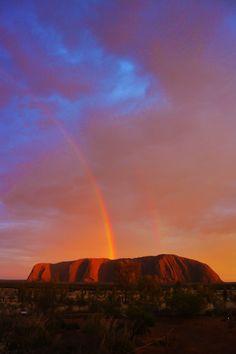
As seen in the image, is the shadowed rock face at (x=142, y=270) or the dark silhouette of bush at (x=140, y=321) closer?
the dark silhouette of bush at (x=140, y=321)

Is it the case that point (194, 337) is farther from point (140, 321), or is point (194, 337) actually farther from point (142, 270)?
point (142, 270)

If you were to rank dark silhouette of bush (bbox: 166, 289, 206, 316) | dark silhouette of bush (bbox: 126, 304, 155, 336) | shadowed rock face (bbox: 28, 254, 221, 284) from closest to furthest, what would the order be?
1. dark silhouette of bush (bbox: 126, 304, 155, 336)
2. dark silhouette of bush (bbox: 166, 289, 206, 316)
3. shadowed rock face (bbox: 28, 254, 221, 284)

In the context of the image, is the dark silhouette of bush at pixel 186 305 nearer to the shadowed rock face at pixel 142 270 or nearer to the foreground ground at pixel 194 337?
the foreground ground at pixel 194 337

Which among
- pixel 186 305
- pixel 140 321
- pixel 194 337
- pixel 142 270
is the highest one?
pixel 142 270

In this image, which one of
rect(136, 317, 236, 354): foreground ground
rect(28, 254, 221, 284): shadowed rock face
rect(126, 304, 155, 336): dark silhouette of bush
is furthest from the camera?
rect(28, 254, 221, 284): shadowed rock face

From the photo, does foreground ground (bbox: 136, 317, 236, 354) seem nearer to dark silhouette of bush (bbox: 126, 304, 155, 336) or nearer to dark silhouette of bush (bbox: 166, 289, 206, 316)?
dark silhouette of bush (bbox: 126, 304, 155, 336)

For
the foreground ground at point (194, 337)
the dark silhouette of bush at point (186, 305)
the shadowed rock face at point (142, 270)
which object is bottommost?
the foreground ground at point (194, 337)

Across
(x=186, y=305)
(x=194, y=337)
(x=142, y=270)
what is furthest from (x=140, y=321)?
(x=142, y=270)

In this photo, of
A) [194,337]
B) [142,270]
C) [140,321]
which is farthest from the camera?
[142,270]

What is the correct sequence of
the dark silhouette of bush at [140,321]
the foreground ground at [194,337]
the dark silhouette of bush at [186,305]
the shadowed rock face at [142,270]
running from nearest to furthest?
the foreground ground at [194,337]
the dark silhouette of bush at [140,321]
the dark silhouette of bush at [186,305]
the shadowed rock face at [142,270]

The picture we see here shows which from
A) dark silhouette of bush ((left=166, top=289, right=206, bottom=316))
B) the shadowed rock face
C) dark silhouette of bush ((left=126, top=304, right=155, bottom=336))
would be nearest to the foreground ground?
dark silhouette of bush ((left=126, top=304, right=155, bottom=336))

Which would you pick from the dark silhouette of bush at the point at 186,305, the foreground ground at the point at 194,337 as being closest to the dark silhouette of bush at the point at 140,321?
the foreground ground at the point at 194,337

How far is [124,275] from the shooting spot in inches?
2242

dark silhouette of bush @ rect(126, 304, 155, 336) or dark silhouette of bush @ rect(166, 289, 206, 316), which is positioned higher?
dark silhouette of bush @ rect(166, 289, 206, 316)
